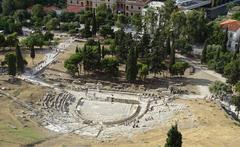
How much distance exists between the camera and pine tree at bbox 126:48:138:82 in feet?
222

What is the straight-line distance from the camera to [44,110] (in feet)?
198

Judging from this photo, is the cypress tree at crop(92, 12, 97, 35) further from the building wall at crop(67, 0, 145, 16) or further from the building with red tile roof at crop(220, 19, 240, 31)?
the building with red tile roof at crop(220, 19, 240, 31)

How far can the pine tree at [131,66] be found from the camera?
67562 millimetres

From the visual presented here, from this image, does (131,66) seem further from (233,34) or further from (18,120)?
(233,34)

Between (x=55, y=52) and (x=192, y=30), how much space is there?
2391cm

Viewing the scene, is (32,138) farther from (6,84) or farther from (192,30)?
(192,30)

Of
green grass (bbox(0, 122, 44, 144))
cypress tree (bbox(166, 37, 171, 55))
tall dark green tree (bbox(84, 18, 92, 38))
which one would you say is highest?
tall dark green tree (bbox(84, 18, 92, 38))

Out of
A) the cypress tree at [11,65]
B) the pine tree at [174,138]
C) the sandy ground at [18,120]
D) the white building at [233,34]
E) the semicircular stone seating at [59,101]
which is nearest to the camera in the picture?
the pine tree at [174,138]

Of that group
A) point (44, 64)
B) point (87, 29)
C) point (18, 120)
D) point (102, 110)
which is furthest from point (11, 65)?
point (87, 29)

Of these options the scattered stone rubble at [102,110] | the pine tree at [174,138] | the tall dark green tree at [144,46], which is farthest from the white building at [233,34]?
the pine tree at [174,138]

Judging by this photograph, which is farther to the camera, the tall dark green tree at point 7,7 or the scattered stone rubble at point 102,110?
the tall dark green tree at point 7,7

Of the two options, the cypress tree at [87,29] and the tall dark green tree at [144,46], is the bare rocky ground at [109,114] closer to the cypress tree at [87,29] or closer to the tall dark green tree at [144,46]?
the tall dark green tree at [144,46]

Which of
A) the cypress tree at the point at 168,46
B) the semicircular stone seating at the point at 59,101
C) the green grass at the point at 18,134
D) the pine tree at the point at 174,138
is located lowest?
the green grass at the point at 18,134

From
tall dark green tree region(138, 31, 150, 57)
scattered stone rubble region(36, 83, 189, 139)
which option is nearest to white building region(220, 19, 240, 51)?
tall dark green tree region(138, 31, 150, 57)
